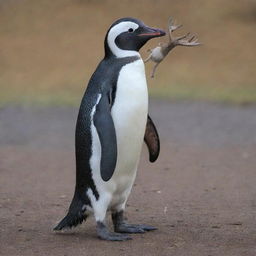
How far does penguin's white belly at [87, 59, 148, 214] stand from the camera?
5648 millimetres

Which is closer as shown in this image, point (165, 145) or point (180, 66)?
point (165, 145)

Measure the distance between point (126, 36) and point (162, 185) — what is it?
106 inches

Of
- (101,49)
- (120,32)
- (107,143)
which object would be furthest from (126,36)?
(101,49)

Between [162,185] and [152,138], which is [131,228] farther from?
[162,185]

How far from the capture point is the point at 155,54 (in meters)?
6.34

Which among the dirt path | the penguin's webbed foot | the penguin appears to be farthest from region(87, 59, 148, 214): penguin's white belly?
the dirt path

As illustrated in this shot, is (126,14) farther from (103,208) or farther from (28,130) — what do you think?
(103,208)

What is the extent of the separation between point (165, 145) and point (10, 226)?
4.65 metres

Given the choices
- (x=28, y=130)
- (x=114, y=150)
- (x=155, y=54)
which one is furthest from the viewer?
(x=28, y=130)

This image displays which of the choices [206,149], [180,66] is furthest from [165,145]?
[180,66]

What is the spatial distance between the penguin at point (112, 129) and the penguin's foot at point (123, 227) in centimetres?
5

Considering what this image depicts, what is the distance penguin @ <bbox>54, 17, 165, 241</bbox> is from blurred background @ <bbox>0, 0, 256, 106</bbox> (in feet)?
26.3

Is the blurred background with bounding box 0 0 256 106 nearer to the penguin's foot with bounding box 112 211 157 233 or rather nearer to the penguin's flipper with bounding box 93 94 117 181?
the penguin's foot with bounding box 112 211 157 233

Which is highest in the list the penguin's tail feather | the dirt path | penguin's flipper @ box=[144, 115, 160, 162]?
penguin's flipper @ box=[144, 115, 160, 162]
